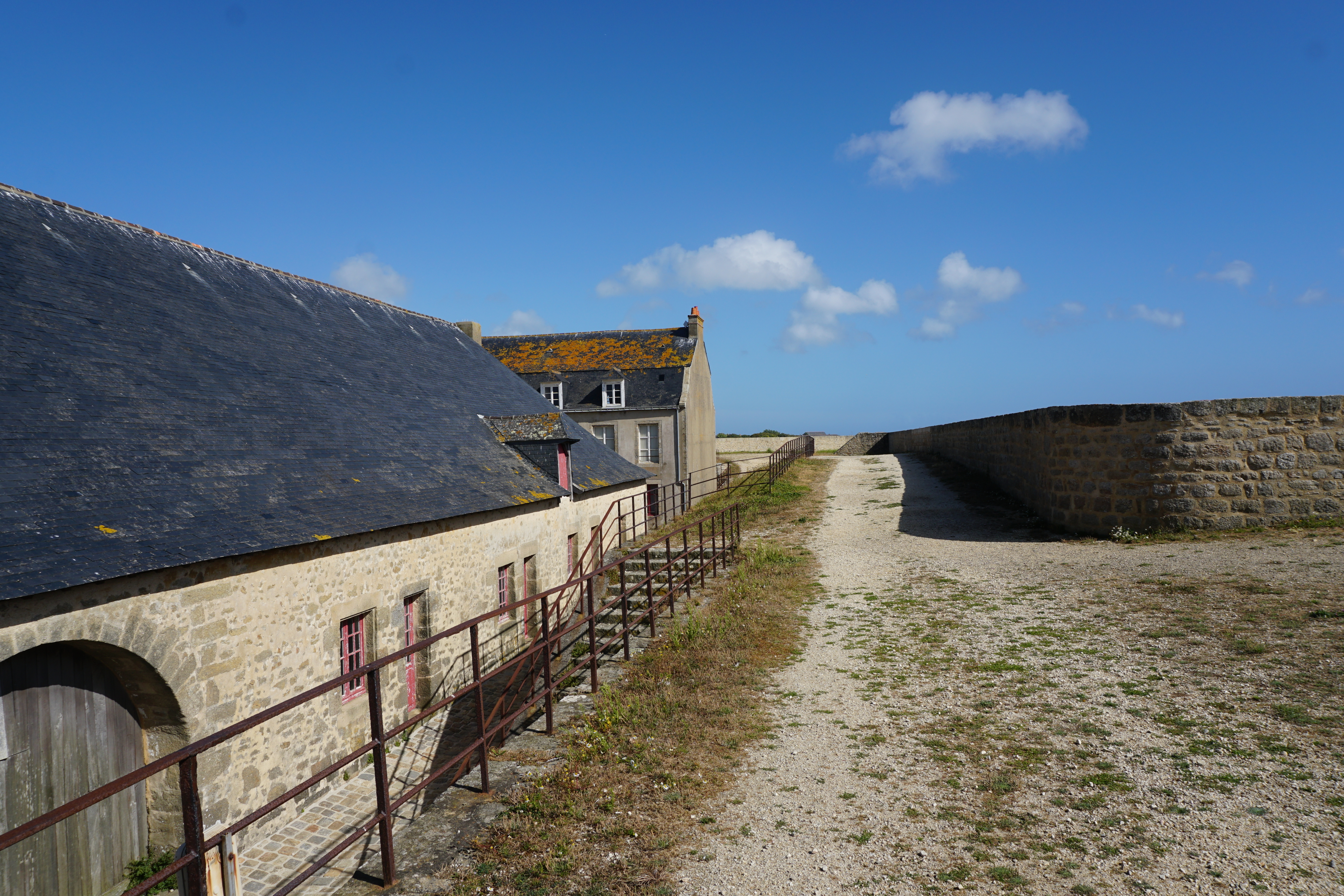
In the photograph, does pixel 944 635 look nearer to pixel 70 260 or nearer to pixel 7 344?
pixel 7 344

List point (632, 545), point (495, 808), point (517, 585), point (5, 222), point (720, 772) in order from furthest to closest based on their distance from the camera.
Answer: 1. point (632, 545)
2. point (517, 585)
3. point (5, 222)
4. point (720, 772)
5. point (495, 808)

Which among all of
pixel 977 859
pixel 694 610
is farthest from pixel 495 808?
pixel 694 610

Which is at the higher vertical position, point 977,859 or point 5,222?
point 5,222

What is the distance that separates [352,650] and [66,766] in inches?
125

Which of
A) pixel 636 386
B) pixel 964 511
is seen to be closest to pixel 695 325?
pixel 636 386

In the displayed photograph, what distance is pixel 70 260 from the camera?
862cm

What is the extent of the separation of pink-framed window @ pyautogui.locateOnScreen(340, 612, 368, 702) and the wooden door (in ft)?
7.34

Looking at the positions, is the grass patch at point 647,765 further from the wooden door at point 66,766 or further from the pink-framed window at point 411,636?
the wooden door at point 66,766

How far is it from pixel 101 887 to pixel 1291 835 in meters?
8.59

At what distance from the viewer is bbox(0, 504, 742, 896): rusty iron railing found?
285 centimetres

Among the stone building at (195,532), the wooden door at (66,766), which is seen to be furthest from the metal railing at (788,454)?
the wooden door at (66,766)

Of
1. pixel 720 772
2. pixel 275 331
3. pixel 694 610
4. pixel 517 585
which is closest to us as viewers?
pixel 720 772

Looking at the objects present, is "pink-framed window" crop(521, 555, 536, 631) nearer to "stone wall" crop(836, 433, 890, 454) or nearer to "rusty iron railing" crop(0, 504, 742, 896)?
"rusty iron railing" crop(0, 504, 742, 896)

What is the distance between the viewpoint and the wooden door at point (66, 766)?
5.39 m
